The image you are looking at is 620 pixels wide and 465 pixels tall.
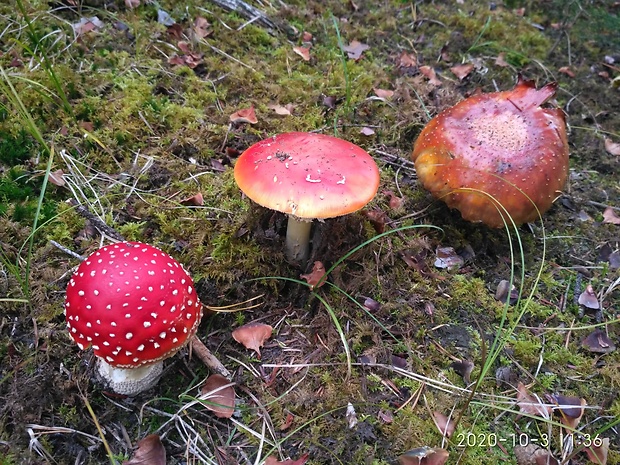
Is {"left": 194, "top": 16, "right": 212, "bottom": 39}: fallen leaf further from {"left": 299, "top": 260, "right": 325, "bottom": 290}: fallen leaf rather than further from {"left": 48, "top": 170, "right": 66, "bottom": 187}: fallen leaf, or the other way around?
{"left": 299, "top": 260, "right": 325, "bottom": 290}: fallen leaf

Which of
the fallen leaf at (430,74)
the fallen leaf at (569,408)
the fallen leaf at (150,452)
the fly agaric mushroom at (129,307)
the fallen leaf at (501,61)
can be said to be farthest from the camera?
the fallen leaf at (501,61)

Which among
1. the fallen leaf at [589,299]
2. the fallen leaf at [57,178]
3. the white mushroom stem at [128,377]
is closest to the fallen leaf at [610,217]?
the fallen leaf at [589,299]

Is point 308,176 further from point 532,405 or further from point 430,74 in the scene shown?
point 430,74

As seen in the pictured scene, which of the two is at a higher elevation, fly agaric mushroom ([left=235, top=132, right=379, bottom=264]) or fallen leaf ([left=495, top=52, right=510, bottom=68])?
fly agaric mushroom ([left=235, top=132, right=379, bottom=264])

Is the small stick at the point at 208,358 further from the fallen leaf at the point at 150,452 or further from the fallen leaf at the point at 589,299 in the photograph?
the fallen leaf at the point at 589,299

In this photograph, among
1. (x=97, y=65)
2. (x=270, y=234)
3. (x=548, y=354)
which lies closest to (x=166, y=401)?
(x=270, y=234)

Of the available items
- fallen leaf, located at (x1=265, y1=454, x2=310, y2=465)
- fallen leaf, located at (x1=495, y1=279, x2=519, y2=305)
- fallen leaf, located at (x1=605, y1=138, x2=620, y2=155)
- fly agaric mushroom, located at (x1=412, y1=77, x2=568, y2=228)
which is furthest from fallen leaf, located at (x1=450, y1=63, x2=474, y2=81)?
fallen leaf, located at (x1=265, y1=454, x2=310, y2=465)

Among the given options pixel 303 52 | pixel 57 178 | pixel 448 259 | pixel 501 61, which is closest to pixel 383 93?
pixel 303 52

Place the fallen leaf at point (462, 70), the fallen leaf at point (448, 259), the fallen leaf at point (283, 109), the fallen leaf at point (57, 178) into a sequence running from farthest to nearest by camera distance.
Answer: the fallen leaf at point (462, 70) → the fallen leaf at point (283, 109) → the fallen leaf at point (448, 259) → the fallen leaf at point (57, 178)
